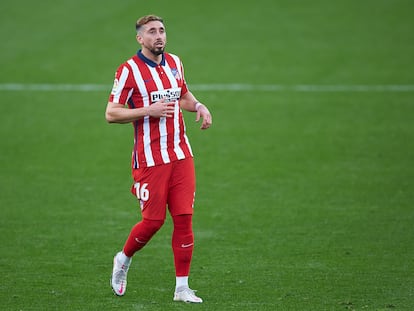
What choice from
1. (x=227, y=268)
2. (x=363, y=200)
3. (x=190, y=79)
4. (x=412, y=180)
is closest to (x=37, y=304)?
(x=227, y=268)

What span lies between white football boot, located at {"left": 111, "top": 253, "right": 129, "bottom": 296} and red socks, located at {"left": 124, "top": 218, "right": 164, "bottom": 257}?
15 centimetres

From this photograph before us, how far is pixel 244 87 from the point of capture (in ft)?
55.8

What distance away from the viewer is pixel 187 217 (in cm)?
776

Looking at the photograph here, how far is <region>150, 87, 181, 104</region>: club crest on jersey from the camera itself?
775 cm

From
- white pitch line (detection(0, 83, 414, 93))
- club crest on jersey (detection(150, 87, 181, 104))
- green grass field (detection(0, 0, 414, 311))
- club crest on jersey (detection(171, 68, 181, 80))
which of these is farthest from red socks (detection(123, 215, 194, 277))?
white pitch line (detection(0, 83, 414, 93))

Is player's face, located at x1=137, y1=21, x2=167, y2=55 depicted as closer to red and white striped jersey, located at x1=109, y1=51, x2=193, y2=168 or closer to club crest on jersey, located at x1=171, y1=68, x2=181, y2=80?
red and white striped jersey, located at x1=109, y1=51, x2=193, y2=168

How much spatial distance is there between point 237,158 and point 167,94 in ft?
19.2

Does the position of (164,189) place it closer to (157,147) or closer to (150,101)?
(157,147)

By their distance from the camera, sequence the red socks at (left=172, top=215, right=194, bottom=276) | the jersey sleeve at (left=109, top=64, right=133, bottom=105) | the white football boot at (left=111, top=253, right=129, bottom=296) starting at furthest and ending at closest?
1. the white football boot at (left=111, top=253, right=129, bottom=296)
2. the red socks at (left=172, top=215, right=194, bottom=276)
3. the jersey sleeve at (left=109, top=64, right=133, bottom=105)

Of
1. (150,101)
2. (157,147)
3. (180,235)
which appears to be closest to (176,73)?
(150,101)

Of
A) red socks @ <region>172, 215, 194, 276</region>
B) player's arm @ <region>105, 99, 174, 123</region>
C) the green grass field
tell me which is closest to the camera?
player's arm @ <region>105, 99, 174, 123</region>

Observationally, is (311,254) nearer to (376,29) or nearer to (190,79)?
(190,79)

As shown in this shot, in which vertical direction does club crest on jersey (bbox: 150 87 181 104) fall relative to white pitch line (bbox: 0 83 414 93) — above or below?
Answer: below

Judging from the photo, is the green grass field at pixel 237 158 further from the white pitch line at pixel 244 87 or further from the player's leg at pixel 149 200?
the player's leg at pixel 149 200
